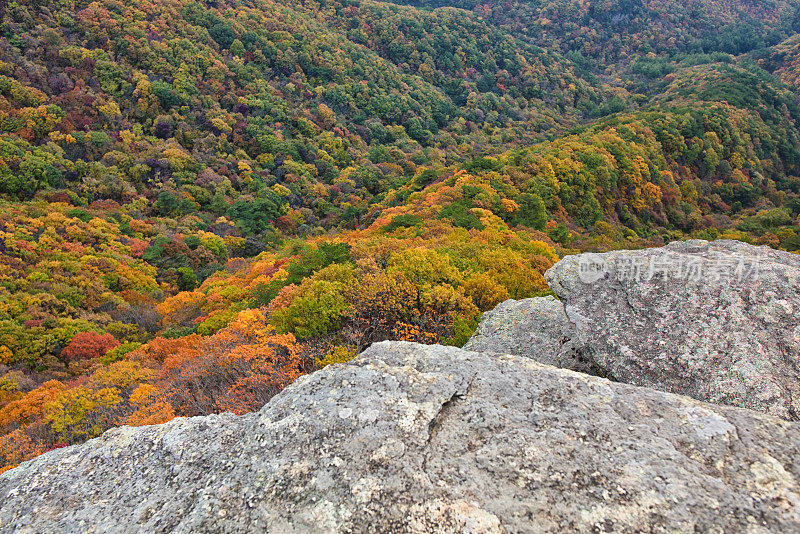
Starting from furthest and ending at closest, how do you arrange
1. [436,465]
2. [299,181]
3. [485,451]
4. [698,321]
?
[299,181] → [698,321] → [485,451] → [436,465]

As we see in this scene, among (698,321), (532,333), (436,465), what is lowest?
(532,333)

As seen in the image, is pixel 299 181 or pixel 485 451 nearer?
pixel 485 451

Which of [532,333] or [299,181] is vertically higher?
[532,333]

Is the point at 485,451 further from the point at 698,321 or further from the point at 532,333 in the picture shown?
the point at 532,333

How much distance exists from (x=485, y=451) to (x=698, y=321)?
345 cm

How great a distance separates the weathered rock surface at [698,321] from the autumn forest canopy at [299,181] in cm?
461

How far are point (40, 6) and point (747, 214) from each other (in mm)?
91881

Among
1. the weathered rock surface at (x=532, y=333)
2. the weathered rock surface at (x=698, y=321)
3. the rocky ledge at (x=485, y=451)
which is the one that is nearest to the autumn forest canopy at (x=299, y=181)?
the weathered rock surface at (x=532, y=333)

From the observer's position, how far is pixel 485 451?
387cm

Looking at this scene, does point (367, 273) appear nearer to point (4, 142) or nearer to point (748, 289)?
point (748, 289)

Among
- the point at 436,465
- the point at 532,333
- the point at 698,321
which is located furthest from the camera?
the point at 532,333

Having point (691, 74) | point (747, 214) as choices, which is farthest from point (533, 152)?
point (691, 74)

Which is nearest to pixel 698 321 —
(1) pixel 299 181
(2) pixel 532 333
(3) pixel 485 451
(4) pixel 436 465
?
(2) pixel 532 333

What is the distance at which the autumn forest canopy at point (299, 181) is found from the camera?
12711 millimetres
